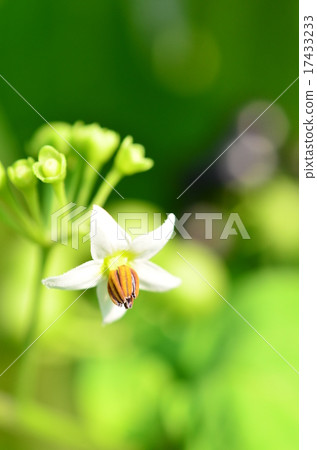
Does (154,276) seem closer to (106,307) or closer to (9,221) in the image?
(106,307)

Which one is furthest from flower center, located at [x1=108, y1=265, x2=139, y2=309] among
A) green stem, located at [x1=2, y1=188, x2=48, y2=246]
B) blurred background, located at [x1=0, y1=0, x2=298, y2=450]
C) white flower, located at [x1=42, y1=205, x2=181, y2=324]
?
blurred background, located at [x1=0, y1=0, x2=298, y2=450]

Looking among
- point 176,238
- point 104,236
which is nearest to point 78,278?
point 104,236

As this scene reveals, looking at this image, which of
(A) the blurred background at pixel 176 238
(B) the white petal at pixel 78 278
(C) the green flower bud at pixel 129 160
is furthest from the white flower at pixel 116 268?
(A) the blurred background at pixel 176 238

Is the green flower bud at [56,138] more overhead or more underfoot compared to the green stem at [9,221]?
more overhead

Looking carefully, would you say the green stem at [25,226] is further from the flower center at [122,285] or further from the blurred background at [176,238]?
the blurred background at [176,238]

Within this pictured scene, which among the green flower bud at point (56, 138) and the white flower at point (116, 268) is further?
the green flower bud at point (56, 138)

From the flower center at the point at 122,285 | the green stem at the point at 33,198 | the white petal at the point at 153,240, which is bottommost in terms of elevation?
the flower center at the point at 122,285

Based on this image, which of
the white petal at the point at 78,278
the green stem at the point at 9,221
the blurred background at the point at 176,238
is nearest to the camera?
the white petal at the point at 78,278

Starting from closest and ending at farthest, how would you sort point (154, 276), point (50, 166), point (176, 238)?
1. point (50, 166)
2. point (154, 276)
3. point (176, 238)
